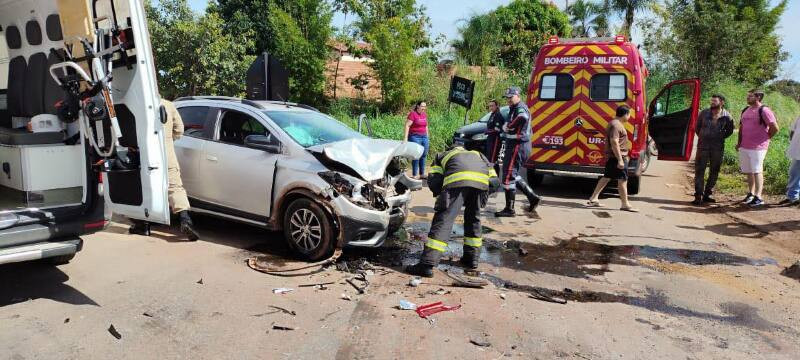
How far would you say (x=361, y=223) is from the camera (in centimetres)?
491

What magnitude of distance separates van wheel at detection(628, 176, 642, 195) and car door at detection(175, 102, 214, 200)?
701cm

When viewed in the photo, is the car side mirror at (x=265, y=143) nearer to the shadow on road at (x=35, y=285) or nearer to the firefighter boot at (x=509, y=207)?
the shadow on road at (x=35, y=285)

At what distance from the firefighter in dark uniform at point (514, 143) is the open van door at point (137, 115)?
15.6ft

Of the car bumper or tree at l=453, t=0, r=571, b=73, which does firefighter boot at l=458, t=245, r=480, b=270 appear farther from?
tree at l=453, t=0, r=571, b=73

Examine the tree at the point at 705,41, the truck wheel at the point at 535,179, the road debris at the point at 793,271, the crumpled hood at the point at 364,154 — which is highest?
the tree at the point at 705,41

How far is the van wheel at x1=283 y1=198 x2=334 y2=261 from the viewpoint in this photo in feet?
16.3

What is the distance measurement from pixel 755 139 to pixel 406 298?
6.74 m

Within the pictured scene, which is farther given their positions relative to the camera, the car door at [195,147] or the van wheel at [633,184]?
the van wheel at [633,184]

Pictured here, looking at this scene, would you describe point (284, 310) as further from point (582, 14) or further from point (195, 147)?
point (582, 14)

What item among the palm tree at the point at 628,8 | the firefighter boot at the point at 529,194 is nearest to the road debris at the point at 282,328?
the firefighter boot at the point at 529,194

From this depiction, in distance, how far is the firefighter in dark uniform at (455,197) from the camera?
485 cm

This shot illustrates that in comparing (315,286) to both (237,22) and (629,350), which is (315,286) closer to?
(629,350)

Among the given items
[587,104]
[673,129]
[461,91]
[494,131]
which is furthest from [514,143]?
[461,91]

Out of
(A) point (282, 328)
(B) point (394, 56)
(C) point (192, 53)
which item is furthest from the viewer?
(B) point (394, 56)
